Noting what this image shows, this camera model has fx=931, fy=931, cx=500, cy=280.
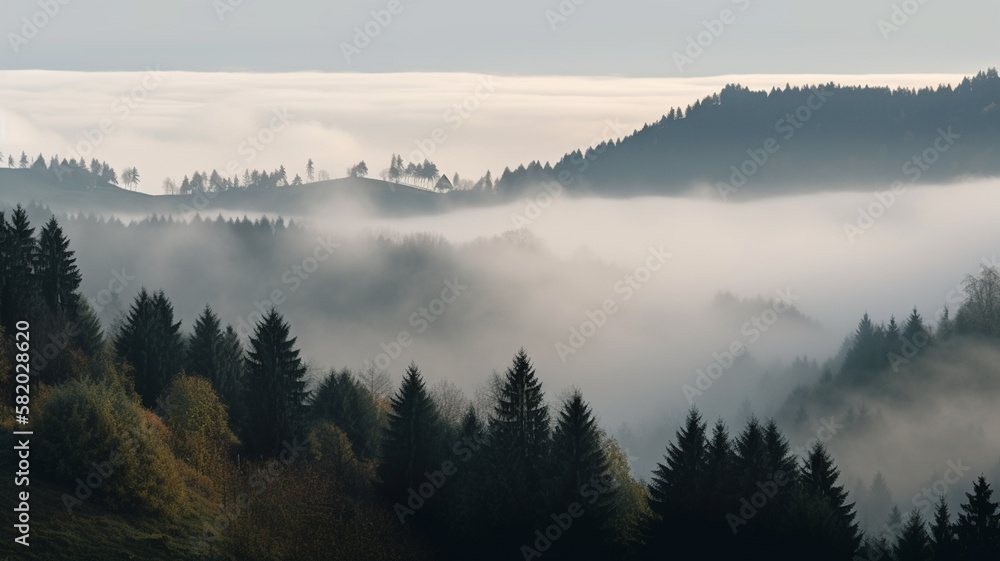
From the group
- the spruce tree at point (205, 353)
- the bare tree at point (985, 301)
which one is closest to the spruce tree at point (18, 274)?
the spruce tree at point (205, 353)

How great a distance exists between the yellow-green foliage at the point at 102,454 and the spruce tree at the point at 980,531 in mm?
39454

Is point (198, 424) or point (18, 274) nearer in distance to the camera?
point (198, 424)

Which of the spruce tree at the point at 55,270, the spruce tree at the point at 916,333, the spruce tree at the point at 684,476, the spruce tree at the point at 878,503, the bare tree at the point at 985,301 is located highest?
the spruce tree at the point at 916,333

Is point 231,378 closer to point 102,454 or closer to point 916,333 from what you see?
point 102,454

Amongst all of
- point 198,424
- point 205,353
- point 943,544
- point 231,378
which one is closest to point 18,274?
point 205,353

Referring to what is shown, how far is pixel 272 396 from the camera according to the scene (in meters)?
59.6

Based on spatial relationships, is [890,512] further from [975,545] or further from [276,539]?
[276,539]

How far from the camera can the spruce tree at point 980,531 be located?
46.6m

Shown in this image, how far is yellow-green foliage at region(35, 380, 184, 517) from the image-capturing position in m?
44.2

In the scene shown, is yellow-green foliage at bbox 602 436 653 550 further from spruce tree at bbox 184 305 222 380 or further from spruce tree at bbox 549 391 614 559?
spruce tree at bbox 184 305 222 380

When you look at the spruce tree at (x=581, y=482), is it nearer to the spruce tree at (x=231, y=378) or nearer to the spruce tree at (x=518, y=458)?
the spruce tree at (x=518, y=458)

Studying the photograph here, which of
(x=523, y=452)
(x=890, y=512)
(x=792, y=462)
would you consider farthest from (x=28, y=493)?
(x=890, y=512)

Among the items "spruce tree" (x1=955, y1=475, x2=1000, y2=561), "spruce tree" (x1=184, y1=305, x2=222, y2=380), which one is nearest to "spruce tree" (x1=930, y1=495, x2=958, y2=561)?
"spruce tree" (x1=955, y1=475, x2=1000, y2=561)

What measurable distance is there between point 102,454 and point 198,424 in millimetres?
13893
